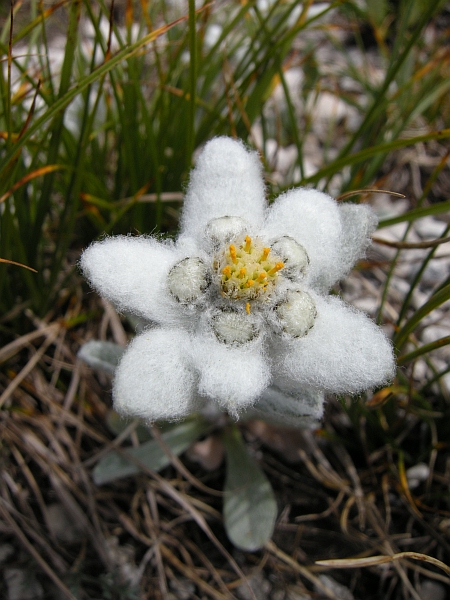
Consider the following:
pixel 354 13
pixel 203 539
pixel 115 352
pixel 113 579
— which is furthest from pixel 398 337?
pixel 354 13

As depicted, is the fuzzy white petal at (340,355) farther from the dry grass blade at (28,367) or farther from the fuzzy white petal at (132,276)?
the dry grass blade at (28,367)

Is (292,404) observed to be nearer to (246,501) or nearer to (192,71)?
(246,501)

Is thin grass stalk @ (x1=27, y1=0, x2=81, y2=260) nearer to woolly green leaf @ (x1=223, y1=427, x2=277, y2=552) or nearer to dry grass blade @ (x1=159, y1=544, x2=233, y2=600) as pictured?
woolly green leaf @ (x1=223, y1=427, x2=277, y2=552)

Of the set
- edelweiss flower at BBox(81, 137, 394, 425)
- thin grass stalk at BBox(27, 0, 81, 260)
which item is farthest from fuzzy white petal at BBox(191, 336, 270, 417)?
thin grass stalk at BBox(27, 0, 81, 260)

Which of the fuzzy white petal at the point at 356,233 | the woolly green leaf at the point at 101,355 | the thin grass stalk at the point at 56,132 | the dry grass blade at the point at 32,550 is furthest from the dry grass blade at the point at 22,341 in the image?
the fuzzy white petal at the point at 356,233

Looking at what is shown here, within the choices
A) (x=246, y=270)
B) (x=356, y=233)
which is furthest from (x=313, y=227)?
(x=246, y=270)

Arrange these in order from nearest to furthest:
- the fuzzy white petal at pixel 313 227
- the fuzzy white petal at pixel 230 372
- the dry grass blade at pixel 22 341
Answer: the fuzzy white petal at pixel 230 372 < the fuzzy white petal at pixel 313 227 < the dry grass blade at pixel 22 341
